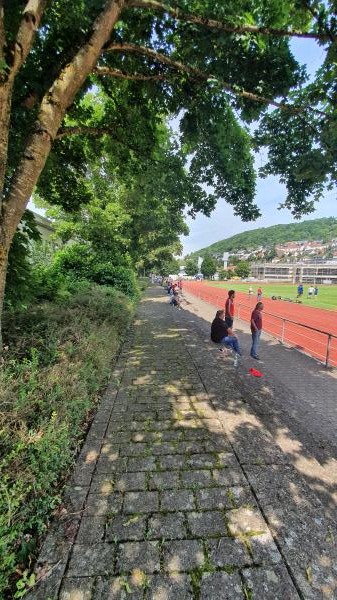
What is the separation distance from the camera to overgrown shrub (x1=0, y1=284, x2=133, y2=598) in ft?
7.07

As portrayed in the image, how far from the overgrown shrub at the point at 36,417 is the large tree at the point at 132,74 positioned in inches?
48.1

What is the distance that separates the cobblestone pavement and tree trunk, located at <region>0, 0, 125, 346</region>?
7.89 ft

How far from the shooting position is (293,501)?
2.69 metres

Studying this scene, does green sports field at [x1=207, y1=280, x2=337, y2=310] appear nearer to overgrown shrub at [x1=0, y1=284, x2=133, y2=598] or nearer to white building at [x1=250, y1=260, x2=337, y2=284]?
overgrown shrub at [x1=0, y1=284, x2=133, y2=598]

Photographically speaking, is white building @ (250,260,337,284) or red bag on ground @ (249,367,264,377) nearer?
Result: red bag on ground @ (249,367,264,377)

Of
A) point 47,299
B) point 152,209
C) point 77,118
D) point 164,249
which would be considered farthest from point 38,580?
point 164,249

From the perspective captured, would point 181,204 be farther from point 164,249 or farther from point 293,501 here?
point 164,249

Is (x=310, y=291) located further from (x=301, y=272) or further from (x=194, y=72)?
(x=301, y=272)

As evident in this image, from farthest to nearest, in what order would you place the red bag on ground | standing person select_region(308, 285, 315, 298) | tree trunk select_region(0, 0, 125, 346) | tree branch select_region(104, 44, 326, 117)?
standing person select_region(308, 285, 315, 298), the red bag on ground, tree branch select_region(104, 44, 326, 117), tree trunk select_region(0, 0, 125, 346)

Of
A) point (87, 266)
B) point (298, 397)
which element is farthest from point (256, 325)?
point (87, 266)

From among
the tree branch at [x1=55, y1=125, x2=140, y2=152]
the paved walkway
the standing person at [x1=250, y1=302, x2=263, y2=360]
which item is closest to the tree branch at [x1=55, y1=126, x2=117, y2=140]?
the tree branch at [x1=55, y1=125, x2=140, y2=152]

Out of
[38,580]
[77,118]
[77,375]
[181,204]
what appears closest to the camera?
[38,580]

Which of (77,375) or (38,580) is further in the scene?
(77,375)

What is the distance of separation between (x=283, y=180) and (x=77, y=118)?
4.76 meters
